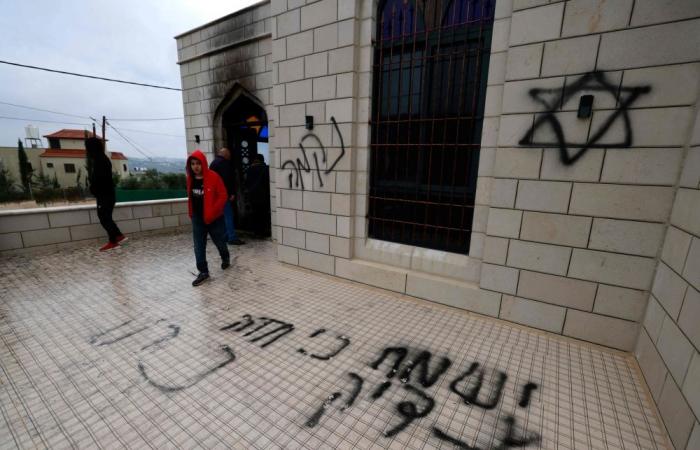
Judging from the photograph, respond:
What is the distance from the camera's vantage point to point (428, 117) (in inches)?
143

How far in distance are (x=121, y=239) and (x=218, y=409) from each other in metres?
5.28

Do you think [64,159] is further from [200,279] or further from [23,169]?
Answer: [200,279]

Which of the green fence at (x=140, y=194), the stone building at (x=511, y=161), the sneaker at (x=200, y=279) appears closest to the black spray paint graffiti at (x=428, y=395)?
the stone building at (x=511, y=161)

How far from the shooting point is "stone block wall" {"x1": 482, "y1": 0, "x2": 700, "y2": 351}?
93.1 inches

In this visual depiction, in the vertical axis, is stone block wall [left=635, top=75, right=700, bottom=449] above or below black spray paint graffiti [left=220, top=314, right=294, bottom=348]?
above

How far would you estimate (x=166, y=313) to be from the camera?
10.9ft

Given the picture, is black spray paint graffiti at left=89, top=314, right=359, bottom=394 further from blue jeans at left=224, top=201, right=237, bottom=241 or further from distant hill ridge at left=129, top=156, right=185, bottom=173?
distant hill ridge at left=129, top=156, right=185, bottom=173

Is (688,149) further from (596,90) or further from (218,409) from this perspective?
(218,409)

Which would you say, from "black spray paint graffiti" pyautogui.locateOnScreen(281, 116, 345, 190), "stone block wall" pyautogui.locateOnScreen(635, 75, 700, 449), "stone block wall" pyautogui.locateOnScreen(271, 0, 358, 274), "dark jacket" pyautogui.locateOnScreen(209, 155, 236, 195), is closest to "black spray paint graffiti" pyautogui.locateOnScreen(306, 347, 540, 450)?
"stone block wall" pyautogui.locateOnScreen(635, 75, 700, 449)

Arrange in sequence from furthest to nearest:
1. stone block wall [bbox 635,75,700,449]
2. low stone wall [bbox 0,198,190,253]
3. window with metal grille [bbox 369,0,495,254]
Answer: low stone wall [bbox 0,198,190,253]
window with metal grille [bbox 369,0,495,254]
stone block wall [bbox 635,75,700,449]

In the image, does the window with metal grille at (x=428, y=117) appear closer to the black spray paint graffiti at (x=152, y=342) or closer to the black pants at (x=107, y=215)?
the black spray paint graffiti at (x=152, y=342)

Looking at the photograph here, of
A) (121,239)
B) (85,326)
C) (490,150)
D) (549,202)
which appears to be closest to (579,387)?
(549,202)

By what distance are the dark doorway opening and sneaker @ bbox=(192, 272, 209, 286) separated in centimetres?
242

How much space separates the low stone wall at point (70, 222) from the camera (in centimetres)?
497
